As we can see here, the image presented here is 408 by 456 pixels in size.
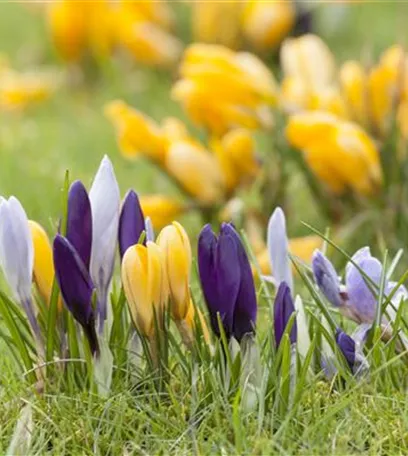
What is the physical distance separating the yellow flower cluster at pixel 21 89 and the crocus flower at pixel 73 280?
2.24 m

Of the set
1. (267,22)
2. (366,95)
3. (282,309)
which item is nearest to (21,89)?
(267,22)

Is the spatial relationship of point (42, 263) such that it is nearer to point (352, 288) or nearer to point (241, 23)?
point (352, 288)

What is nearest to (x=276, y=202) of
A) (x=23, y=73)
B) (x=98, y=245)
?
(x=98, y=245)

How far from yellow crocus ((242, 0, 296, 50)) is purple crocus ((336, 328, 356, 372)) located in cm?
210

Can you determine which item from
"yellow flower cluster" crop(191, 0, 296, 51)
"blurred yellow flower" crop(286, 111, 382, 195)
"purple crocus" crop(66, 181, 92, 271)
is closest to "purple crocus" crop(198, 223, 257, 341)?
"purple crocus" crop(66, 181, 92, 271)

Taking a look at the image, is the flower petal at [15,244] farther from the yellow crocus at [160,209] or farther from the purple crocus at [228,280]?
the yellow crocus at [160,209]

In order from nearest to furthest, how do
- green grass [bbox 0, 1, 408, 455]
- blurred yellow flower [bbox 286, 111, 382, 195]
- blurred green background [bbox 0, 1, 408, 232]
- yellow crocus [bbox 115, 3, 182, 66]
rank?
green grass [bbox 0, 1, 408, 455] → blurred yellow flower [bbox 286, 111, 382, 195] → blurred green background [bbox 0, 1, 408, 232] → yellow crocus [bbox 115, 3, 182, 66]

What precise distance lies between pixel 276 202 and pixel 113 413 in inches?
42.4

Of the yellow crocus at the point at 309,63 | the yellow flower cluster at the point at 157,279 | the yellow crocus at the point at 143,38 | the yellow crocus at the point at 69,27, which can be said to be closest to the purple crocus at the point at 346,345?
the yellow flower cluster at the point at 157,279

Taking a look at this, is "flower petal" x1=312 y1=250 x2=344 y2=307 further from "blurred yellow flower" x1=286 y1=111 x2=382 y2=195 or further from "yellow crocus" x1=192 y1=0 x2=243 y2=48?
"yellow crocus" x1=192 y1=0 x2=243 y2=48

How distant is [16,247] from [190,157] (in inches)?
38.4

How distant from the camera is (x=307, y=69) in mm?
2369

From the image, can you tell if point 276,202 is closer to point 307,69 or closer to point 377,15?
point 307,69

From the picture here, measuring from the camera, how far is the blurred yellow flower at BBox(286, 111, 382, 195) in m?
1.99
